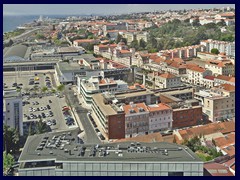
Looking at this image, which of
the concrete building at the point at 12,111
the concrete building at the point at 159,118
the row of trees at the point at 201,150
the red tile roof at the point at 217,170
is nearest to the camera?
the red tile roof at the point at 217,170

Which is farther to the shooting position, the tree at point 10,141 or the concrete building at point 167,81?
the concrete building at point 167,81

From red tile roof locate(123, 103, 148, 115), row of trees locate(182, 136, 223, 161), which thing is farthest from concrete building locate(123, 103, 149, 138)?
row of trees locate(182, 136, 223, 161)

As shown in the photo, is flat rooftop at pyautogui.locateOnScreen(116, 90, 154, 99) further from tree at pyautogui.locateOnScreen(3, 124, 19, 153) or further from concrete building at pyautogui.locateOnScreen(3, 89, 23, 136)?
tree at pyautogui.locateOnScreen(3, 124, 19, 153)

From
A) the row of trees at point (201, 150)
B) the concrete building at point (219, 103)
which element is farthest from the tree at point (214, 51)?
the row of trees at point (201, 150)

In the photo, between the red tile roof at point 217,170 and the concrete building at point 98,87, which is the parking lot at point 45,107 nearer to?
the concrete building at point 98,87

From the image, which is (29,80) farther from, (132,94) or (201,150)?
(201,150)
